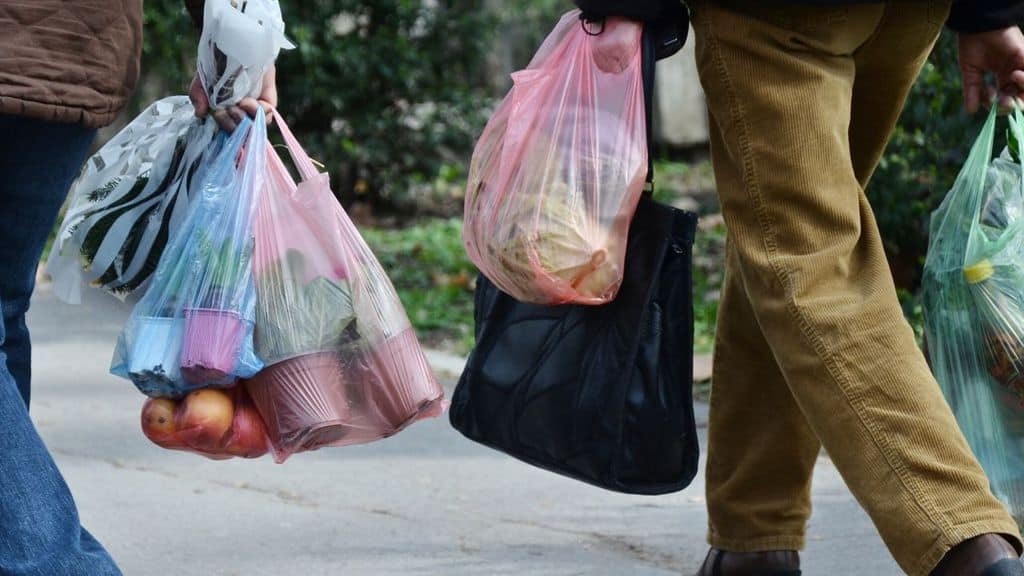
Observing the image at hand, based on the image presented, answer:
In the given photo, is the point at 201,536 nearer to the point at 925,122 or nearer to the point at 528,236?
the point at 528,236

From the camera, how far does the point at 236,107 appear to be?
266cm

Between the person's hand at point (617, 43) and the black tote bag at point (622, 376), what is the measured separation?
0.03 meters

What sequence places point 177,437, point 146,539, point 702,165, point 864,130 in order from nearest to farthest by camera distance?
point 177,437
point 864,130
point 146,539
point 702,165

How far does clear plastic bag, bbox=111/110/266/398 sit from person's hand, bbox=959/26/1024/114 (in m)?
1.25

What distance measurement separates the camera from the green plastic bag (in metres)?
2.62

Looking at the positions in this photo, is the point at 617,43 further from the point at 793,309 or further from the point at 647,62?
the point at 793,309

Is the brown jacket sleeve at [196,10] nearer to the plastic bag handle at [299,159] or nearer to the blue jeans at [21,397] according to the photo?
the plastic bag handle at [299,159]

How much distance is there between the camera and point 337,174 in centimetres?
831

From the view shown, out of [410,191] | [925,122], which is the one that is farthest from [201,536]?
[410,191]

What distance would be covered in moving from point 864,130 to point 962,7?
0.85ft

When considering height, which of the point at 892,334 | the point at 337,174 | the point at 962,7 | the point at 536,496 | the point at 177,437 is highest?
the point at 962,7

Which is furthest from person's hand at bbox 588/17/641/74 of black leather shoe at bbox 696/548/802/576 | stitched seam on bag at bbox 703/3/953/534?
black leather shoe at bbox 696/548/802/576

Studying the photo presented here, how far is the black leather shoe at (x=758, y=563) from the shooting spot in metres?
2.84

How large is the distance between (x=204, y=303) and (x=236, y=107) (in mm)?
378
